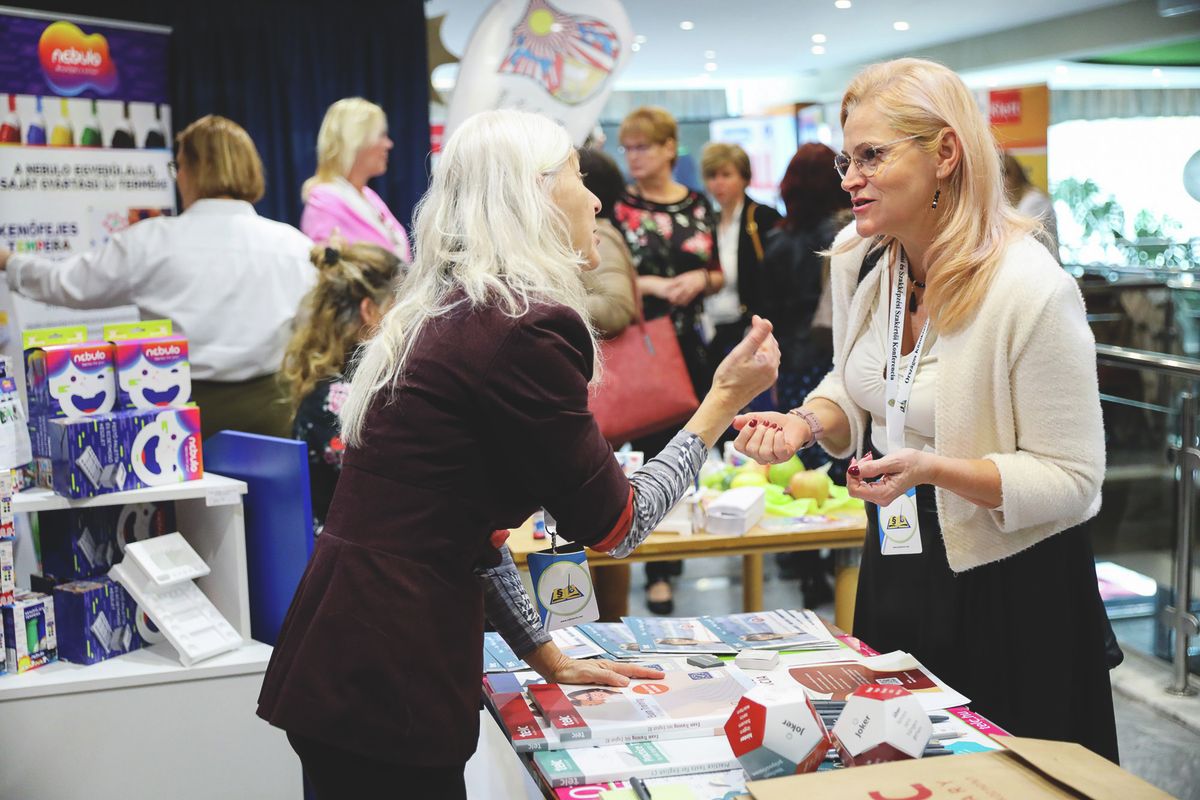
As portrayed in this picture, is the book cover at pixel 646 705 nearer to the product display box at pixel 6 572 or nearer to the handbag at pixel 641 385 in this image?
the product display box at pixel 6 572

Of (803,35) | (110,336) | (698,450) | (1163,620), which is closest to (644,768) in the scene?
(698,450)

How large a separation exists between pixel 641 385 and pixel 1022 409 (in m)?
2.05

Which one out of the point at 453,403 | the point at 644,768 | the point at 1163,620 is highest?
the point at 453,403

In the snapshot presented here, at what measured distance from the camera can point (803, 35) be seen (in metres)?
12.3

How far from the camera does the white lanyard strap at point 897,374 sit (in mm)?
1870

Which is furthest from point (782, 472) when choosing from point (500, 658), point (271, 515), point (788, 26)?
point (788, 26)

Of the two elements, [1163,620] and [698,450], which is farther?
[1163,620]

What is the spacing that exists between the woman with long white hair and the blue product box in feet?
3.78

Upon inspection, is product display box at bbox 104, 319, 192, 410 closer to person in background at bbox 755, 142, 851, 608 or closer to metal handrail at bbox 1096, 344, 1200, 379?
person in background at bbox 755, 142, 851, 608

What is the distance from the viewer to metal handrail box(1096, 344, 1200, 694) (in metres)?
3.66

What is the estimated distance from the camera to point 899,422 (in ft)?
6.18

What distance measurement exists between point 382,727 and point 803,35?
39.0 ft

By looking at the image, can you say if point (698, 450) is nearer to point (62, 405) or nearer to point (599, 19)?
point (62, 405)

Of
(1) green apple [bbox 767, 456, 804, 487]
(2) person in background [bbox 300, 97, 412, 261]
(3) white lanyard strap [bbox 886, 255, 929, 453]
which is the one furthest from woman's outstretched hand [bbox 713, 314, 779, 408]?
(2) person in background [bbox 300, 97, 412, 261]
